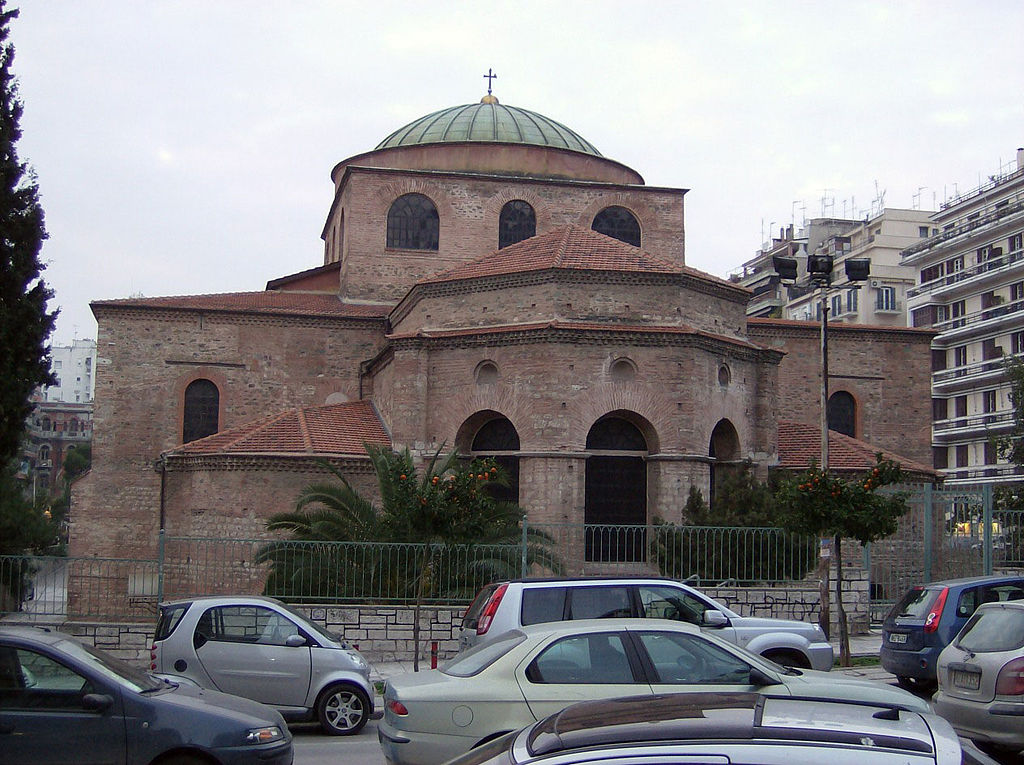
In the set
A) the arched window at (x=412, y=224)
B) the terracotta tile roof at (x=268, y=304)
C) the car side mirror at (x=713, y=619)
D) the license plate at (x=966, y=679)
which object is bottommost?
the license plate at (x=966, y=679)

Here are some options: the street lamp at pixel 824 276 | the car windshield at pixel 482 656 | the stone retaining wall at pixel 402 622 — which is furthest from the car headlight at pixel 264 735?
the street lamp at pixel 824 276

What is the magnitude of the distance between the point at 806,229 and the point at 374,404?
48233 mm

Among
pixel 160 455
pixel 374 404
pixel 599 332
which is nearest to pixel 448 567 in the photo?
pixel 599 332

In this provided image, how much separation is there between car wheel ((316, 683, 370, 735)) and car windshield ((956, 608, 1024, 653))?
562 cm

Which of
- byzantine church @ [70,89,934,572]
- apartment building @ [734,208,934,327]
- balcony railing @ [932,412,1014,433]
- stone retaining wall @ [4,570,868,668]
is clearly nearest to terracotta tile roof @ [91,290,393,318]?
byzantine church @ [70,89,934,572]

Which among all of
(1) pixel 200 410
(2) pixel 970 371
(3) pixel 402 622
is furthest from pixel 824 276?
(2) pixel 970 371

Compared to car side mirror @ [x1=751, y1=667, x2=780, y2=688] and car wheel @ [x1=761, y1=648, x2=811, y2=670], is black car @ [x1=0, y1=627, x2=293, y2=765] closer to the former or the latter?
car side mirror @ [x1=751, y1=667, x2=780, y2=688]

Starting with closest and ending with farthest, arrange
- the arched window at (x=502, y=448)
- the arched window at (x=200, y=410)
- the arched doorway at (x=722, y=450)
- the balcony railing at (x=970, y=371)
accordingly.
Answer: the arched window at (x=502, y=448)
the arched doorway at (x=722, y=450)
the arched window at (x=200, y=410)
the balcony railing at (x=970, y=371)

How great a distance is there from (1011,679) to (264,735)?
5628 millimetres

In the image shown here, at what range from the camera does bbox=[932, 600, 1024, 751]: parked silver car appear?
27.1ft

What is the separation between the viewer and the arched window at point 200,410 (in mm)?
27859

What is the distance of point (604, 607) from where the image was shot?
10.1m

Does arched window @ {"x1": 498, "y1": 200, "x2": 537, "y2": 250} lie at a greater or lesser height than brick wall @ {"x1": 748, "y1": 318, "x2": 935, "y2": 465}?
greater

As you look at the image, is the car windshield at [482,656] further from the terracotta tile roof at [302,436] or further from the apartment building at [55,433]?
the apartment building at [55,433]
